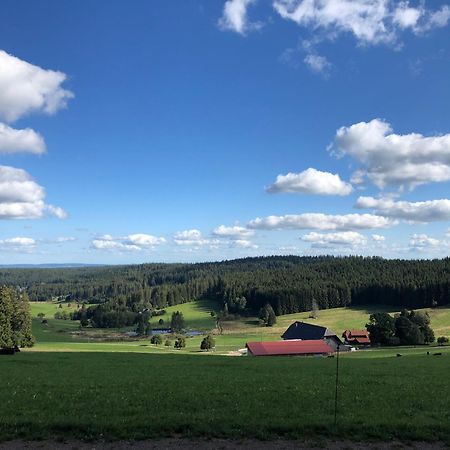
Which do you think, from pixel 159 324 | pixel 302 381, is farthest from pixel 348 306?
pixel 302 381

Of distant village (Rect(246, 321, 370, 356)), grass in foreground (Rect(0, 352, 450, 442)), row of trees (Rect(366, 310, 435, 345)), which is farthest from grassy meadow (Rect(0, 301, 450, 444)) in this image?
row of trees (Rect(366, 310, 435, 345))

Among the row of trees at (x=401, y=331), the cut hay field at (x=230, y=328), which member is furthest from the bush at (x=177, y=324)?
the row of trees at (x=401, y=331)

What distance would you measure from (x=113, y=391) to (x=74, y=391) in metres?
1.76

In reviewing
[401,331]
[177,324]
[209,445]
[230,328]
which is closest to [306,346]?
[401,331]

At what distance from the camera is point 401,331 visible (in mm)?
95625

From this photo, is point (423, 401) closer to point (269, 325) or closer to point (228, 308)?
point (269, 325)

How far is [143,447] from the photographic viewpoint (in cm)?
1208

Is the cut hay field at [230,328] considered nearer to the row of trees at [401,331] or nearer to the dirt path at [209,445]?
the row of trees at [401,331]

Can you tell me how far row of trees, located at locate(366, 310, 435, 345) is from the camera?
308 feet

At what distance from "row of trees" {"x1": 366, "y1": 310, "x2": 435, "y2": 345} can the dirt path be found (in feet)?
293

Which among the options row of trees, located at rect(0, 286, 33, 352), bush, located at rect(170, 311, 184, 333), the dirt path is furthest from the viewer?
bush, located at rect(170, 311, 184, 333)

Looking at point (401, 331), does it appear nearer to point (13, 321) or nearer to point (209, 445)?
point (13, 321)

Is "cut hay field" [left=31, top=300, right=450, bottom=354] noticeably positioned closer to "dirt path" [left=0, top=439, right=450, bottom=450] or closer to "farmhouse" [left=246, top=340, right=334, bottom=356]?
"farmhouse" [left=246, top=340, right=334, bottom=356]

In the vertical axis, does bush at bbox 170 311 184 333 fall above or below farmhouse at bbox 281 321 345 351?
below
